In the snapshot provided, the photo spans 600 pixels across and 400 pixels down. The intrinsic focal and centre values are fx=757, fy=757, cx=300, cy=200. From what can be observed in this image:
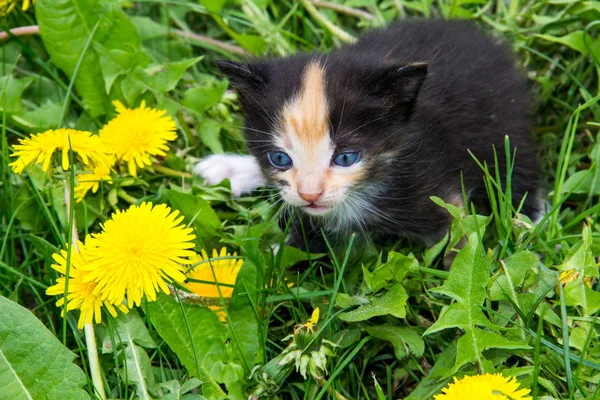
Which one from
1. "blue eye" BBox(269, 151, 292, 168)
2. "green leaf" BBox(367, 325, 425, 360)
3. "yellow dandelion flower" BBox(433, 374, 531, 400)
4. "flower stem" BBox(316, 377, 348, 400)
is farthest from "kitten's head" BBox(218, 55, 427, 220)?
"yellow dandelion flower" BBox(433, 374, 531, 400)

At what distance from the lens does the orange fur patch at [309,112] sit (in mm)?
2213

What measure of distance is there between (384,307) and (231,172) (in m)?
1.11

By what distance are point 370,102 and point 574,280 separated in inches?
29.9

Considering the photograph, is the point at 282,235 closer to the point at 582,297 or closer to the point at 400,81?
the point at 400,81

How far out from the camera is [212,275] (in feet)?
7.81

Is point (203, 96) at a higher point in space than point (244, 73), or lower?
lower

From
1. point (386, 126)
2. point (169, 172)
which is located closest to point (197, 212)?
point (169, 172)

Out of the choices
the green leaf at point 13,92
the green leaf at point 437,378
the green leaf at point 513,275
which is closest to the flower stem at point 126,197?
the green leaf at point 13,92

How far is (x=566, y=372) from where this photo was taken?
6.22 feet

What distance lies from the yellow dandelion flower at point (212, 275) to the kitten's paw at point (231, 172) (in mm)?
525

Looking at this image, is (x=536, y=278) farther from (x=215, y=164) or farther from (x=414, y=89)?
(x=215, y=164)

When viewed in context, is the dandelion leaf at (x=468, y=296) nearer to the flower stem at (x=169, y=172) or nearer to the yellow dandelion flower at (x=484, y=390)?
the yellow dandelion flower at (x=484, y=390)

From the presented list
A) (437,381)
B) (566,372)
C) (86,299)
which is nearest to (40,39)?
(86,299)

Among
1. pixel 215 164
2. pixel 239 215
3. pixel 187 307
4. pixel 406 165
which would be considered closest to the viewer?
pixel 187 307
